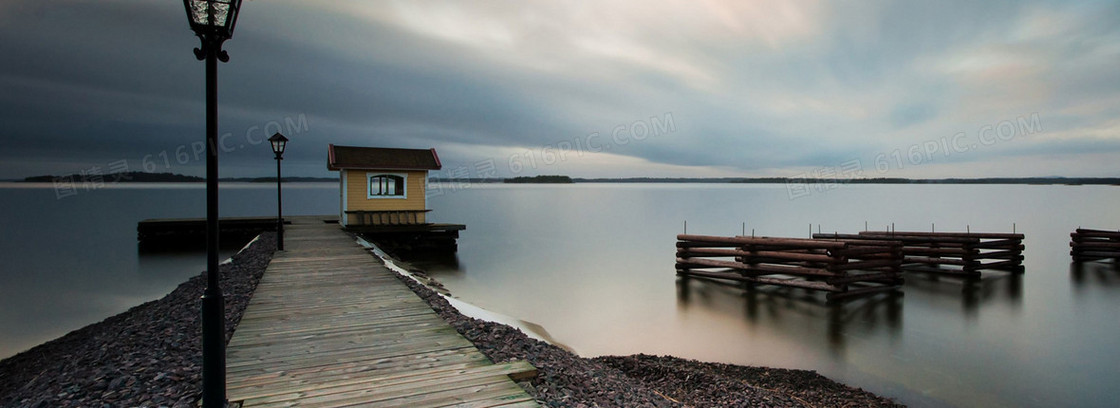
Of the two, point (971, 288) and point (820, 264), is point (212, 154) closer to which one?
point (820, 264)

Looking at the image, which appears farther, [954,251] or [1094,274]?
[1094,274]

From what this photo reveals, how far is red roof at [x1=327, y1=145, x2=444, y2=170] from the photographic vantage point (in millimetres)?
23234

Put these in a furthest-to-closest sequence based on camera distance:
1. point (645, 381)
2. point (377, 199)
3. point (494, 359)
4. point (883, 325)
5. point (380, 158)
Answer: point (377, 199) → point (380, 158) → point (883, 325) → point (645, 381) → point (494, 359)

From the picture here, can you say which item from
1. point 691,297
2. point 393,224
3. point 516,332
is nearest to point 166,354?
point 516,332

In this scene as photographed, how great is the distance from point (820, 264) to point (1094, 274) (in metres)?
13.3

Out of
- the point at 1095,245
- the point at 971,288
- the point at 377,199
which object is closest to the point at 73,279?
the point at 377,199

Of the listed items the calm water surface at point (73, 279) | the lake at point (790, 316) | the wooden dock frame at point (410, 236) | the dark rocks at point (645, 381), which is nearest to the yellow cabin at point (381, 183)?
the wooden dock frame at point (410, 236)

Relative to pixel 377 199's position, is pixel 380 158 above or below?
above

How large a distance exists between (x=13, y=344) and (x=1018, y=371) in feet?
67.5

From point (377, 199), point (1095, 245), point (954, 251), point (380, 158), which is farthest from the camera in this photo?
point (377, 199)

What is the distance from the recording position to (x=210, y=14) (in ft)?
12.1

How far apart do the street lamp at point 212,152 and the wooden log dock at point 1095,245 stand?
29653 millimetres

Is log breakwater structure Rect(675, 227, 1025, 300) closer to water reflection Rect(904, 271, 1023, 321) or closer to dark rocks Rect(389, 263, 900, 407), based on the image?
water reflection Rect(904, 271, 1023, 321)

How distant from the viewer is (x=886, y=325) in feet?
37.9
